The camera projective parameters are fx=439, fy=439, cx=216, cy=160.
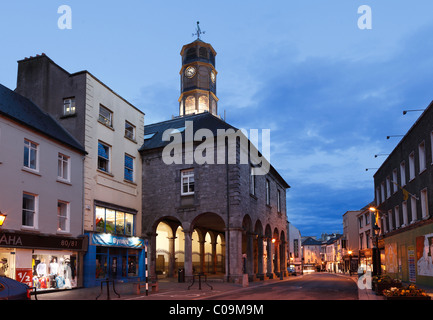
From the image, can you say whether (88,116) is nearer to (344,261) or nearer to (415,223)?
(415,223)

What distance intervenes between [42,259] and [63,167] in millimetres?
5896

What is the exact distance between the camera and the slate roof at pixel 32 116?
77.6 feet

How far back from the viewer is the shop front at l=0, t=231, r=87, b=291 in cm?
2169

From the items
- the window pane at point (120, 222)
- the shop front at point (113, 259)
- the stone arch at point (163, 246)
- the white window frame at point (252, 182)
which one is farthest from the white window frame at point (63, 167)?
the white window frame at point (252, 182)

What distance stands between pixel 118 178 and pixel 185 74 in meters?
42.8

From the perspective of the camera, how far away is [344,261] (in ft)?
297

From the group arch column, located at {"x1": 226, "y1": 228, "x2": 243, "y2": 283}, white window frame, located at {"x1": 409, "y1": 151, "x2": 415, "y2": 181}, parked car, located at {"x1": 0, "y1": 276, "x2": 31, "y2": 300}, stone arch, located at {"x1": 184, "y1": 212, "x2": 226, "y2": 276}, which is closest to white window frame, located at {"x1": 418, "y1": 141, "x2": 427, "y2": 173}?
white window frame, located at {"x1": 409, "y1": 151, "x2": 415, "y2": 181}

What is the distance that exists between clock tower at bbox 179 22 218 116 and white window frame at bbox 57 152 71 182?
4304 centimetres

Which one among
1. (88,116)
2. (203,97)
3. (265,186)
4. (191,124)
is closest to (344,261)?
(203,97)

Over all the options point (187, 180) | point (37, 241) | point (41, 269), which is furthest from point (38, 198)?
point (187, 180)

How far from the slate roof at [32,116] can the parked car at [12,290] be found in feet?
46.5

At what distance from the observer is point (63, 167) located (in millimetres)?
27156

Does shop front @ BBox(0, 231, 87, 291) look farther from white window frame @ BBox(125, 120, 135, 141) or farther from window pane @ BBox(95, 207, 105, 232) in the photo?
white window frame @ BBox(125, 120, 135, 141)

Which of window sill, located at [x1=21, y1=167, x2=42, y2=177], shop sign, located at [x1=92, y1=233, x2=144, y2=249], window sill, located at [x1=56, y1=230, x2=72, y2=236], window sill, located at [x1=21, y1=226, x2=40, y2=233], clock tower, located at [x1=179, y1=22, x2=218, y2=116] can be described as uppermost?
clock tower, located at [x1=179, y1=22, x2=218, y2=116]
